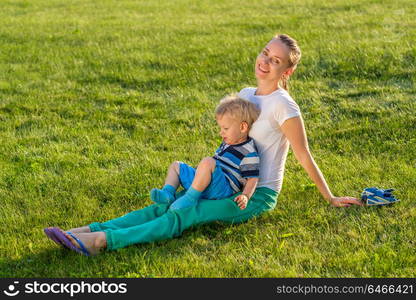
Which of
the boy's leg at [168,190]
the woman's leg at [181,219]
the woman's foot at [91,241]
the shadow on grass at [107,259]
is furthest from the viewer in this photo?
the boy's leg at [168,190]

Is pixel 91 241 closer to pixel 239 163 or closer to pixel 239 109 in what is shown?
pixel 239 163

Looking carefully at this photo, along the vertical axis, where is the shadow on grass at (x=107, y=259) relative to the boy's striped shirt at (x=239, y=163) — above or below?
below

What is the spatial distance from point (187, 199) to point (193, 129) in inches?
120

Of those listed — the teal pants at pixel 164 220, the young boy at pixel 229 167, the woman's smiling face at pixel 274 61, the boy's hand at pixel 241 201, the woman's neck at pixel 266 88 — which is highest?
the woman's smiling face at pixel 274 61

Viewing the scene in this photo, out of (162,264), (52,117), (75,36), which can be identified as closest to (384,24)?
(75,36)

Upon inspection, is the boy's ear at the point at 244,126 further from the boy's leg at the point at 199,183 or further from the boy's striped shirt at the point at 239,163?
the boy's leg at the point at 199,183

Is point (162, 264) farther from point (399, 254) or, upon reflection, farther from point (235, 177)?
point (399, 254)

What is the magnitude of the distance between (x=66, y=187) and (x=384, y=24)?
8.37m

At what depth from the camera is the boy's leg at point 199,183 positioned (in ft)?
17.4

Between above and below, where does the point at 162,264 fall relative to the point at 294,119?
below

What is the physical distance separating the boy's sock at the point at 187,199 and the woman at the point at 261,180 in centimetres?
4

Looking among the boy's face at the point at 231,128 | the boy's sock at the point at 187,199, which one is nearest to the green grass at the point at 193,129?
→ the boy's sock at the point at 187,199

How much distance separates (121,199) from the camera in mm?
6328

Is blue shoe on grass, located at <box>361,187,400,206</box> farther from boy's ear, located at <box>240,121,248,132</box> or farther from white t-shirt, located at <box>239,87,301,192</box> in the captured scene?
boy's ear, located at <box>240,121,248,132</box>
